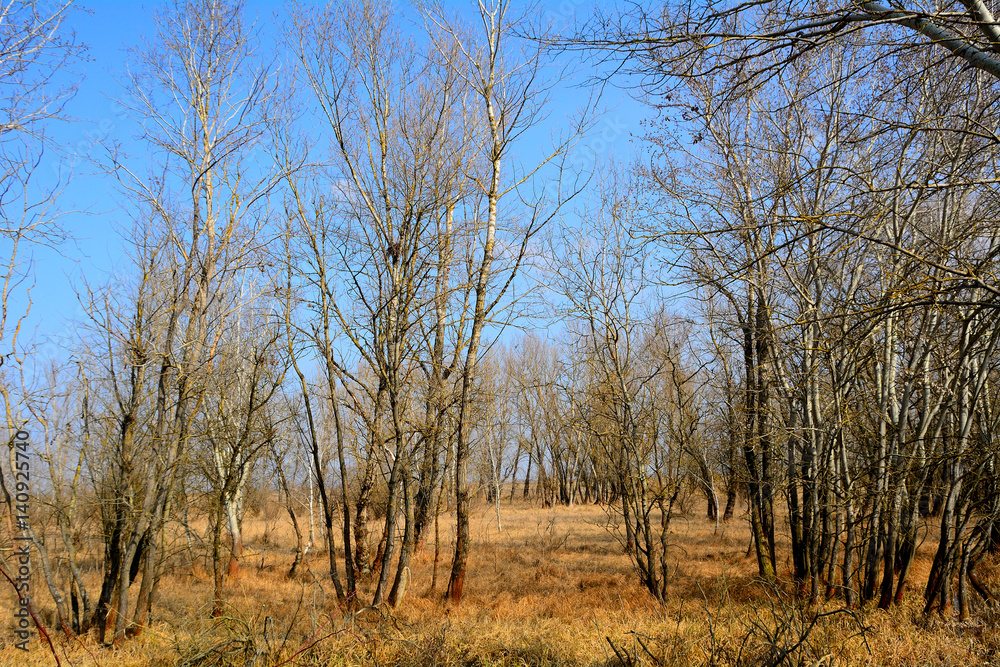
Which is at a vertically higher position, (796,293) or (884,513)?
(796,293)

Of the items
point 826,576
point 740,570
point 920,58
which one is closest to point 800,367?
point 826,576

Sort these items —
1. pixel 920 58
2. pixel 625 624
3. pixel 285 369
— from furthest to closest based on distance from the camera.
→ 1. pixel 285 369
2. pixel 625 624
3. pixel 920 58

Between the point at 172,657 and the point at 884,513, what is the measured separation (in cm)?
876

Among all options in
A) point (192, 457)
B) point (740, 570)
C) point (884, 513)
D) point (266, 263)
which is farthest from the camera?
point (740, 570)

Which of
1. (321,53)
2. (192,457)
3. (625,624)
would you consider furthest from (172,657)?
(321,53)

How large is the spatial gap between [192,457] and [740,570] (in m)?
11.0

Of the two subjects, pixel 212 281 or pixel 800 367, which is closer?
pixel 212 281

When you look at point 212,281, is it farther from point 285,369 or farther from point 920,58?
point 920,58

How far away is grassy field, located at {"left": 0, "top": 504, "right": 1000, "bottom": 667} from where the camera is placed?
16.8ft

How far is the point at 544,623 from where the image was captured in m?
7.27

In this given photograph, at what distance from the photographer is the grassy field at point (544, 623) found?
511cm

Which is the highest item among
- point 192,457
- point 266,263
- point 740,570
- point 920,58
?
point 920,58

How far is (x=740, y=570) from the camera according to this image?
1277 centimetres

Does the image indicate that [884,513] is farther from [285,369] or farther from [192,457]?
[192,457]
